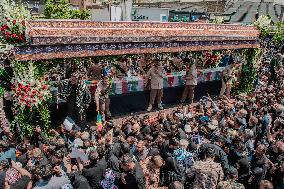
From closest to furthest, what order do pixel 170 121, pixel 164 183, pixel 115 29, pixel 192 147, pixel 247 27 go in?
pixel 164 183
pixel 192 147
pixel 170 121
pixel 115 29
pixel 247 27

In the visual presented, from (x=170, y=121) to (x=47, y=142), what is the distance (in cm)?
351

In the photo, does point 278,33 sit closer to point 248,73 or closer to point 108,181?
point 248,73

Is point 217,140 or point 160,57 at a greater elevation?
point 160,57

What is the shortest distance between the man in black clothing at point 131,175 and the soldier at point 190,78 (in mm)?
8374

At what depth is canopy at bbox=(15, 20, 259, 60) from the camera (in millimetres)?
10125

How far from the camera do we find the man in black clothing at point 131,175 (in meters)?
6.96

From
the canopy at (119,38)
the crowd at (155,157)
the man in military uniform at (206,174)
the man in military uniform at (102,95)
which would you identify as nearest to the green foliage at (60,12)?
the canopy at (119,38)

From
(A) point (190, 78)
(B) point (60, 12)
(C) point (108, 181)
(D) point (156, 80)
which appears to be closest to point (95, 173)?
(C) point (108, 181)

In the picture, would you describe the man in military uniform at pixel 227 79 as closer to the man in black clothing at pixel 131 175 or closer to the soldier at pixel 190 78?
the soldier at pixel 190 78

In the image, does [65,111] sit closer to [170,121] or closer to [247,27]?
[170,121]

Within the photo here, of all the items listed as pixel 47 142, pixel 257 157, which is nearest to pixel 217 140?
pixel 257 157

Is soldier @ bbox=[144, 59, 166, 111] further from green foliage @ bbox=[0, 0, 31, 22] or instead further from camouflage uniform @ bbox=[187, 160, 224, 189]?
camouflage uniform @ bbox=[187, 160, 224, 189]

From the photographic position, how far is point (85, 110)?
12727 millimetres

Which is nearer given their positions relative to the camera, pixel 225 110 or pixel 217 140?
pixel 217 140
